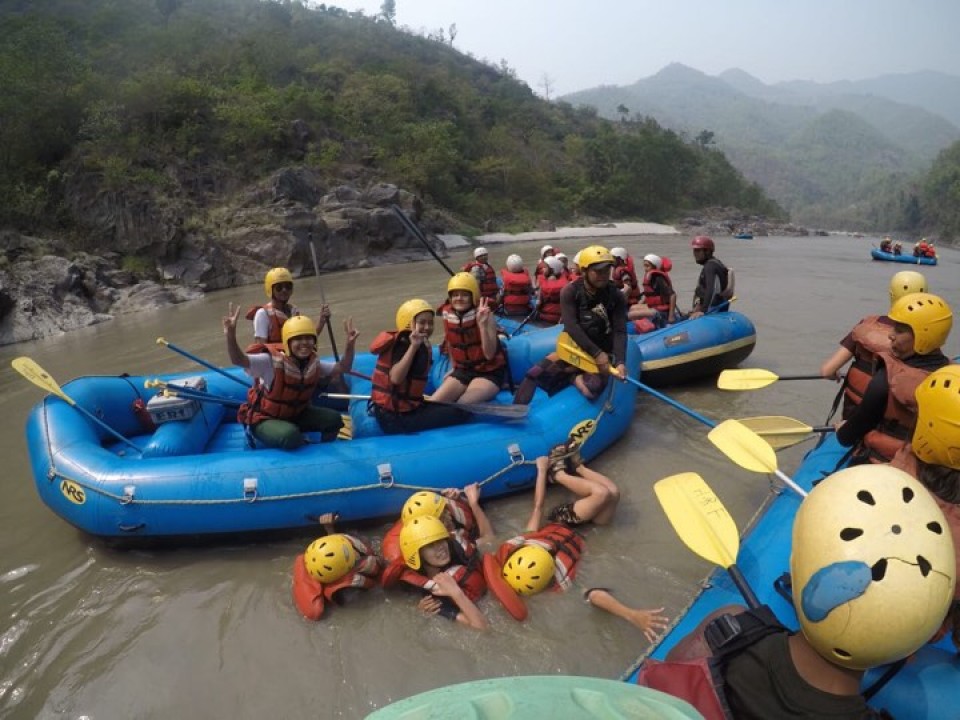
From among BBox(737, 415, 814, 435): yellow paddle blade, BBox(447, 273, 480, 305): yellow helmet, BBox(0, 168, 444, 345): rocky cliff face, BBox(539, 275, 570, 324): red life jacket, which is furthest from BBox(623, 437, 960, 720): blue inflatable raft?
BBox(0, 168, 444, 345): rocky cliff face

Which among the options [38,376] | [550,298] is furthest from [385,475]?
[550,298]

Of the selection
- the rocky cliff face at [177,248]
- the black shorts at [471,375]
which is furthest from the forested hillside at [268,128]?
the black shorts at [471,375]

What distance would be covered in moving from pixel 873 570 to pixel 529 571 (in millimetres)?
1985

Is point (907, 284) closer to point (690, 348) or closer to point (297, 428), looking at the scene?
point (690, 348)

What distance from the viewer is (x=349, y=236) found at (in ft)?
65.1

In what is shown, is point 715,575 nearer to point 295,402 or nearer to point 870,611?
point 870,611

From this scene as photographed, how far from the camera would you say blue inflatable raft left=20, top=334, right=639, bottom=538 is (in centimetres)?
328

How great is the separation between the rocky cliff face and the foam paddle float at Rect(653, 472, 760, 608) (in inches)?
475

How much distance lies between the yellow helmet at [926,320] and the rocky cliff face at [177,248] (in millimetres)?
12749

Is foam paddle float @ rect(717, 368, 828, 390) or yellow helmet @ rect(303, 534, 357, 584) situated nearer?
yellow helmet @ rect(303, 534, 357, 584)

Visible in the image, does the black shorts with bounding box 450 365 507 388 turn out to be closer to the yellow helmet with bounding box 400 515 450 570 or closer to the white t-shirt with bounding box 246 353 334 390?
the white t-shirt with bounding box 246 353 334 390

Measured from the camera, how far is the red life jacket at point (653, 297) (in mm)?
6480

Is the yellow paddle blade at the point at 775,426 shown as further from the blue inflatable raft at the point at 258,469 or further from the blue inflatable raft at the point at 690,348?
the blue inflatable raft at the point at 690,348

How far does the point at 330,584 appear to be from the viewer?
2.89 m
